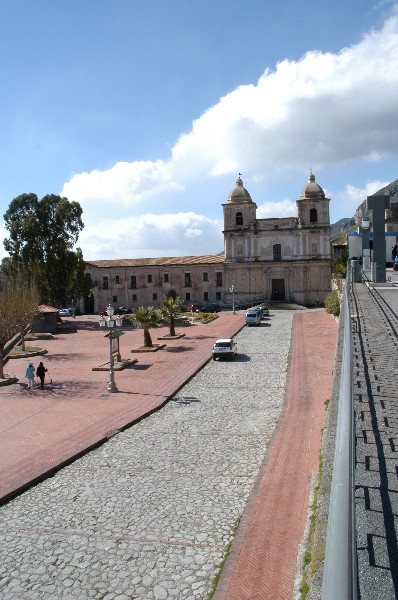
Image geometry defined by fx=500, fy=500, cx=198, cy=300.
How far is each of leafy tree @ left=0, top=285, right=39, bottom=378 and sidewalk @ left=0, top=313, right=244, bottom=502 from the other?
6.41 ft

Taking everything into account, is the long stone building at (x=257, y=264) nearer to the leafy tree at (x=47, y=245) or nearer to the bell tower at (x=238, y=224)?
the bell tower at (x=238, y=224)

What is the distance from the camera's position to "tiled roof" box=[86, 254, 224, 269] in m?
58.8

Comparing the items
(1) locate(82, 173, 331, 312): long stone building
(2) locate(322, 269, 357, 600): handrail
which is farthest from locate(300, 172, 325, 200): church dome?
(2) locate(322, 269, 357, 600): handrail

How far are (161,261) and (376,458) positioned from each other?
5617 cm

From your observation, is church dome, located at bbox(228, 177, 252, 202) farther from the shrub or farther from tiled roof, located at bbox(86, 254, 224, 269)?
the shrub

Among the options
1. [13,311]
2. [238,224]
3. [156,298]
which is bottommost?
[13,311]

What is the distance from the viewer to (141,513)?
852 cm

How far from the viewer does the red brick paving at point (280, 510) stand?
6.34m

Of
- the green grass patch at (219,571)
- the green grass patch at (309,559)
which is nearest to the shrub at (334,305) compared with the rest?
the green grass patch at (309,559)

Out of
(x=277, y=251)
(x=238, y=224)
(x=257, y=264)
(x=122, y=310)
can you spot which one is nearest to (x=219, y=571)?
(x=257, y=264)

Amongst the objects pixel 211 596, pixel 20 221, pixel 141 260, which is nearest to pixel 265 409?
pixel 211 596

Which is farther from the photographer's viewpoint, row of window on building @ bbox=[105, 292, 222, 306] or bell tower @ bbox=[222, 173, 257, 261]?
row of window on building @ bbox=[105, 292, 222, 306]

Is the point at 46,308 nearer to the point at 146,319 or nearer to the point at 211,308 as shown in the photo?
the point at 146,319

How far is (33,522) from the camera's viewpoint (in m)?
8.31
